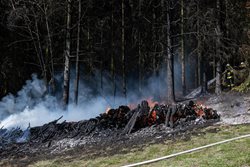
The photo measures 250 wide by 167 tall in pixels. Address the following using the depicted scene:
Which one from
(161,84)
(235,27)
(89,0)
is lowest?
(161,84)

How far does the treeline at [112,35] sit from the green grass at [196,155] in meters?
7.73

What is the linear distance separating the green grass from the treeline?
773 centimetres

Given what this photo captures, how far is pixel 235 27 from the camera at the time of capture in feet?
79.0

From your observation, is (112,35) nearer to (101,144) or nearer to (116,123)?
(116,123)

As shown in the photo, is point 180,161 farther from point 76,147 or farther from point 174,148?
point 76,147

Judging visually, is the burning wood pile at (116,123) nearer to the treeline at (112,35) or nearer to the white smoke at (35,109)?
the white smoke at (35,109)

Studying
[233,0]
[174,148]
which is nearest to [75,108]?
[174,148]

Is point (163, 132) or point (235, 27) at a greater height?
point (235, 27)

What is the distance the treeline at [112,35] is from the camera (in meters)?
18.4

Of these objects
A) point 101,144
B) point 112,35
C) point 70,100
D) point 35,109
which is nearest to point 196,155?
point 101,144

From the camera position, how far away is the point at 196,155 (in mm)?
7785

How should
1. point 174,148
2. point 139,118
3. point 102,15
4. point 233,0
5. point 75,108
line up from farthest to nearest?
point 102,15 → point 233,0 → point 75,108 → point 139,118 → point 174,148

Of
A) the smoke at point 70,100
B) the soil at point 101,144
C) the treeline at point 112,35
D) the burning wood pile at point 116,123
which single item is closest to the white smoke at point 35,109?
the smoke at point 70,100

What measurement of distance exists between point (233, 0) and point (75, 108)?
1576 centimetres
